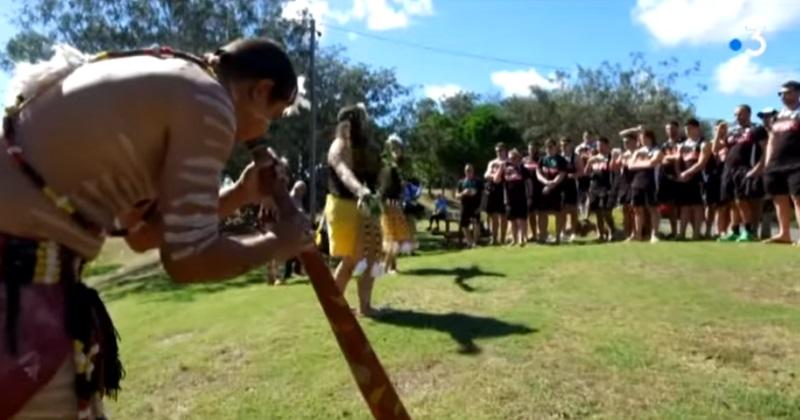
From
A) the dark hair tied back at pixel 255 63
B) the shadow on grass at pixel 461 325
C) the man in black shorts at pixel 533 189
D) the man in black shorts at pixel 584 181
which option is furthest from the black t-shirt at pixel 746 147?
the dark hair tied back at pixel 255 63

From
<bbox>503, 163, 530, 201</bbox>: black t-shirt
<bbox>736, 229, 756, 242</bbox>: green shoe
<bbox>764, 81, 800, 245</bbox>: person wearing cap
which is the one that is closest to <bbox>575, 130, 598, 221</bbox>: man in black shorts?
<bbox>503, 163, 530, 201</bbox>: black t-shirt

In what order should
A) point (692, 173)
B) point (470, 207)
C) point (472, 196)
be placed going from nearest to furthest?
point (692, 173), point (472, 196), point (470, 207)

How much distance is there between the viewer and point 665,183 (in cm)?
1477

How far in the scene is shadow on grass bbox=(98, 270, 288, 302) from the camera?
48.3 ft

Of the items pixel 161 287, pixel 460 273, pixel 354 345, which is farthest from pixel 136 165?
pixel 161 287

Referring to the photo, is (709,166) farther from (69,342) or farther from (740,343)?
(69,342)

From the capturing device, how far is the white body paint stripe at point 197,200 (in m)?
2.55

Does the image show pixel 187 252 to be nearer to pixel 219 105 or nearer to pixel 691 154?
pixel 219 105

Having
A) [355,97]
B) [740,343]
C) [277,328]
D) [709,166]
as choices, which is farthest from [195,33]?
[740,343]

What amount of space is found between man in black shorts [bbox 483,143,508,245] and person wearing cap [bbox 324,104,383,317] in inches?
359

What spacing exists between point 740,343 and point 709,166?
25.1 ft

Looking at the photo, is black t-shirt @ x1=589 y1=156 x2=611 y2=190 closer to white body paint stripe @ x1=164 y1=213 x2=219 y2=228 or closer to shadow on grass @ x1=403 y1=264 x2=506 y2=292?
shadow on grass @ x1=403 y1=264 x2=506 y2=292

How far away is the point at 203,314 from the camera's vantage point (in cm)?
1070

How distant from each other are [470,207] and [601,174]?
4.81 m
